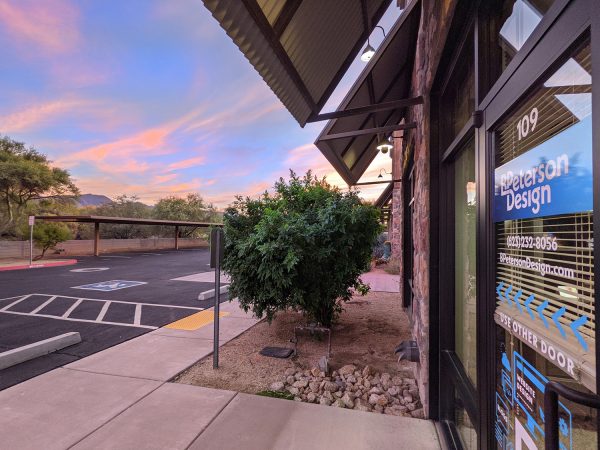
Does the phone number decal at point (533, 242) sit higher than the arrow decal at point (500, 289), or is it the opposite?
the phone number decal at point (533, 242)

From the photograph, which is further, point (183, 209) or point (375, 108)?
point (183, 209)

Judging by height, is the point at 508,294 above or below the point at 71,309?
above

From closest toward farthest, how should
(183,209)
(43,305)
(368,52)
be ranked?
(368,52) → (43,305) → (183,209)

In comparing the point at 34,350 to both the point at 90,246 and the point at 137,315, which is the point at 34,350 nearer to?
the point at 137,315

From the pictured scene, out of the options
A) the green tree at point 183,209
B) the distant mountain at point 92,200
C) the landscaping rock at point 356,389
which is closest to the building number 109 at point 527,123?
the landscaping rock at point 356,389

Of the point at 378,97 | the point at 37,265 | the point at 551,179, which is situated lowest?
the point at 37,265

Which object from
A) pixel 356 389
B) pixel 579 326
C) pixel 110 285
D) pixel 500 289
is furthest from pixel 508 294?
pixel 110 285

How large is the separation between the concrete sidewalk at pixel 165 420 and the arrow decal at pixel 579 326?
88.4 inches

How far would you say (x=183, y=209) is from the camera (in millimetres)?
40844

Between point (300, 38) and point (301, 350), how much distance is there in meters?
4.33

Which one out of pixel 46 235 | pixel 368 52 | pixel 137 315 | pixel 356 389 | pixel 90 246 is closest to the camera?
pixel 356 389

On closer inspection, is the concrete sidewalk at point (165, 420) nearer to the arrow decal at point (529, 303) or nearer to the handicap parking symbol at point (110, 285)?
the arrow decal at point (529, 303)

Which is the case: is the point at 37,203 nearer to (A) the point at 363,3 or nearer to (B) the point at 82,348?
(B) the point at 82,348

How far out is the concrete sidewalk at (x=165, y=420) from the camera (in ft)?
8.48
